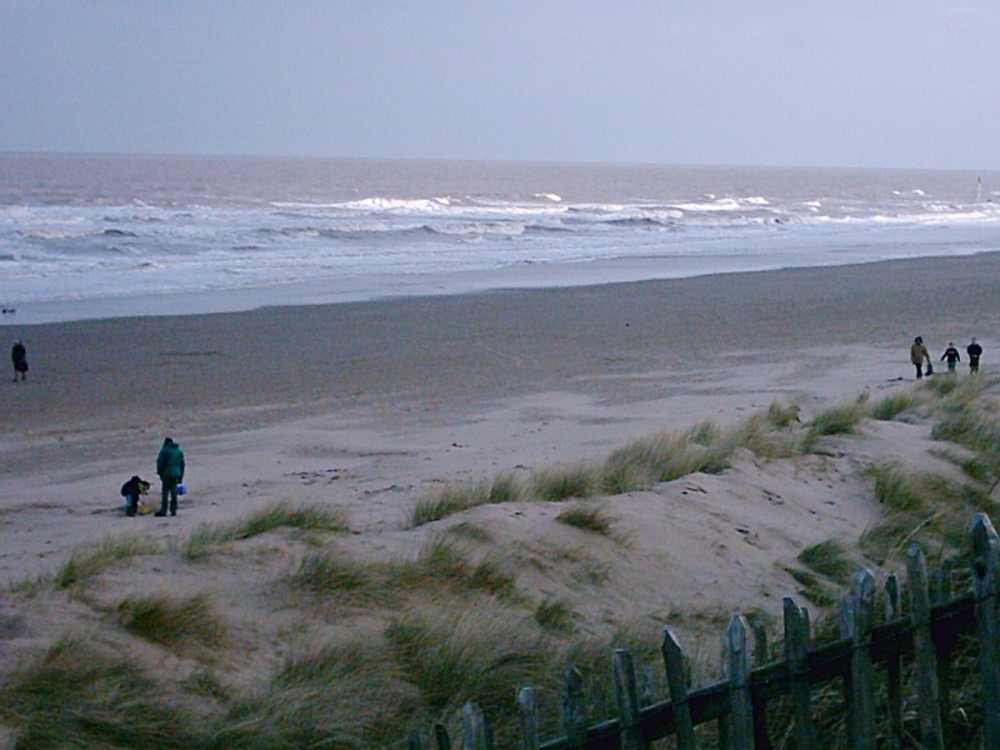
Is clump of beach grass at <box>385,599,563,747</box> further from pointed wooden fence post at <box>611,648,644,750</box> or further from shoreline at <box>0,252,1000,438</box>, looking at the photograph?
shoreline at <box>0,252,1000,438</box>

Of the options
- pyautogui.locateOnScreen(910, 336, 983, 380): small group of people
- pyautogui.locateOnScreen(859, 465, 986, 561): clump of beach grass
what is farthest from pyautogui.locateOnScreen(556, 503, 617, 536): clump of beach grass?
pyautogui.locateOnScreen(910, 336, 983, 380): small group of people

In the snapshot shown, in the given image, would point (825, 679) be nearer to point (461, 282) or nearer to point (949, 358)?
point (949, 358)

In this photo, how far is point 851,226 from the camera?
72625 mm

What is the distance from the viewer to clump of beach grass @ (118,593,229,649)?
18.3 ft

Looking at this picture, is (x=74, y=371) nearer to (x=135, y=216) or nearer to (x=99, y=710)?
(x=99, y=710)

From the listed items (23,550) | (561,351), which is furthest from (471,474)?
(561,351)

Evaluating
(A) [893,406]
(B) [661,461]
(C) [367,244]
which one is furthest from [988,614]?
(C) [367,244]

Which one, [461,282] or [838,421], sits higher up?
[838,421]

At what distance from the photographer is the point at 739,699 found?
3.73m

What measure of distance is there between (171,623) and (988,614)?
3.57m

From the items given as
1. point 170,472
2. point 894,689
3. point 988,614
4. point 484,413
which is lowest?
point 484,413

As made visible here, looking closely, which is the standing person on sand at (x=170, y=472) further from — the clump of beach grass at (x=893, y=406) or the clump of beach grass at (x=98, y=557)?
the clump of beach grass at (x=893, y=406)

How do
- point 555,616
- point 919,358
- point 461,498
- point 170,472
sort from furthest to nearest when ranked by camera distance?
point 919,358 < point 170,472 < point 461,498 < point 555,616

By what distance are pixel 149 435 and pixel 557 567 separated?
10728mm
